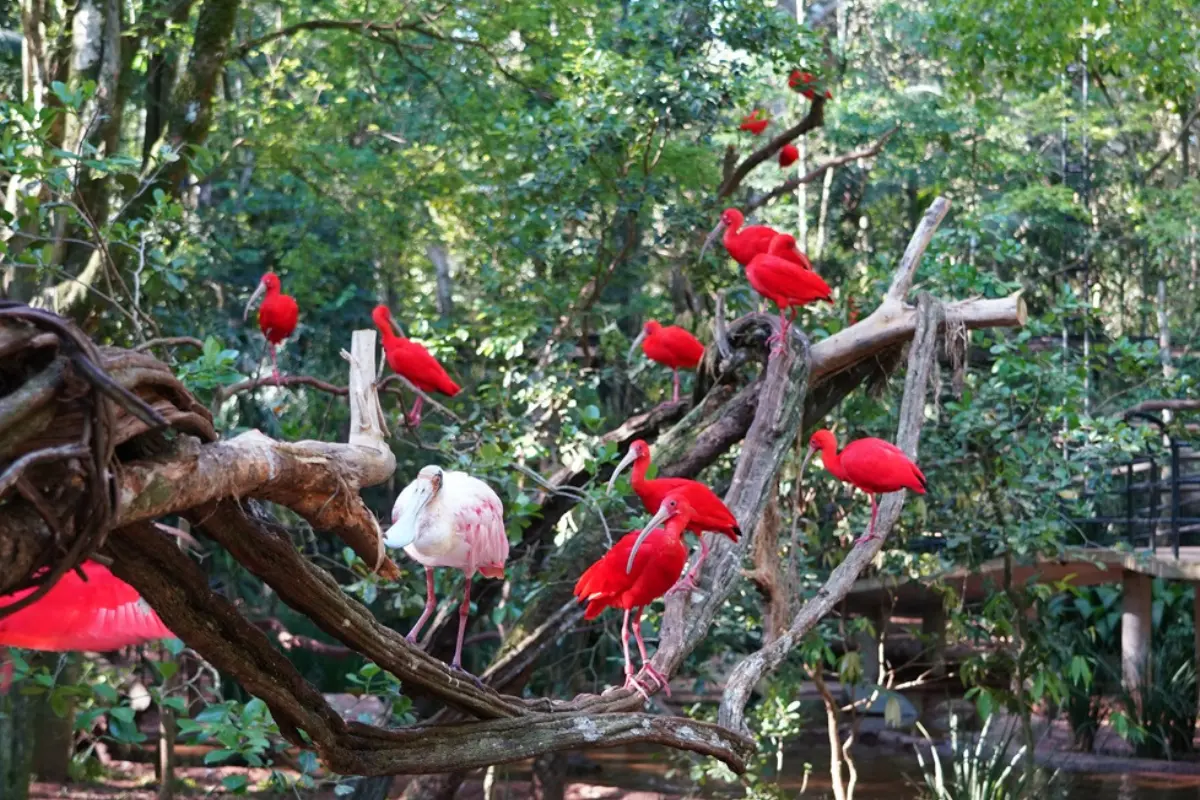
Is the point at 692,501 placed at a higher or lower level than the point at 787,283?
lower

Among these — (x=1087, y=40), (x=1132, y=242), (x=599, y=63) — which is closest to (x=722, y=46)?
(x=599, y=63)

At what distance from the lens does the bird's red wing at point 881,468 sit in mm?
4535

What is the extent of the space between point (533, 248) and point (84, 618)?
17.2 feet

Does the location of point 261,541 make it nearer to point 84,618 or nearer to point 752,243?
point 84,618

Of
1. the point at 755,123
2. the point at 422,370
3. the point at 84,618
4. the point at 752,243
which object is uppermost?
the point at 755,123

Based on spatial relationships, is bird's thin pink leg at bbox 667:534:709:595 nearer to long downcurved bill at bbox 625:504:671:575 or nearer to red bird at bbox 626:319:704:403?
long downcurved bill at bbox 625:504:671:575

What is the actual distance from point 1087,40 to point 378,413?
262 inches

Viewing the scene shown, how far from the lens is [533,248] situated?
7.06 metres

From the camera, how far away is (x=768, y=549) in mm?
4832

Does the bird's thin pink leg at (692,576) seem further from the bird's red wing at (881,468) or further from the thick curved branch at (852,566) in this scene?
the bird's red wing at (881,468)

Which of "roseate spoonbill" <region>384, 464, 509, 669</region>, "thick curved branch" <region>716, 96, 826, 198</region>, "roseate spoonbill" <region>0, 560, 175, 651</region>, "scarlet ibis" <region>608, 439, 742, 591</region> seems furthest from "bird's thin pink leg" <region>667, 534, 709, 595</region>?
"thick curved branch" <region>716, 96, 826, 198</region>

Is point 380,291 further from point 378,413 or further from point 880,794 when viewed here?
point 378,413

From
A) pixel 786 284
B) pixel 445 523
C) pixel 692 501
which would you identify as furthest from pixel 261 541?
pixel 786 284

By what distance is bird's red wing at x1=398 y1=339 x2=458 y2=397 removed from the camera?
18.4ft
